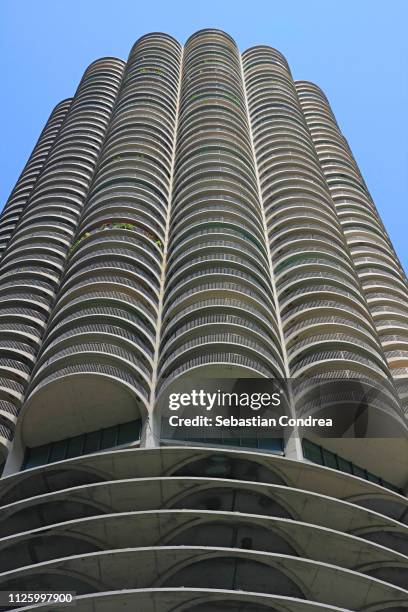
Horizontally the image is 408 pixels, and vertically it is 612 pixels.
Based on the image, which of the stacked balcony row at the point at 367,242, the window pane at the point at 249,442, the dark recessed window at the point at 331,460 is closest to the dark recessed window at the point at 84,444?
the window pane at the point at 249,442

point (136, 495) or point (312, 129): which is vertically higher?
point (312, 129)

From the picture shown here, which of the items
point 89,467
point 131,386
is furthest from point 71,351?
point 89,467

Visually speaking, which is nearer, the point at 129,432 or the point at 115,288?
the point at 129,432

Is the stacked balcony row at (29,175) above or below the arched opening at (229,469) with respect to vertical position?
above

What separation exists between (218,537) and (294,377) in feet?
32.7

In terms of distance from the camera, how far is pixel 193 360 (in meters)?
30.7

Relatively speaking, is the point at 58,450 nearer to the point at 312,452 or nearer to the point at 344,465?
the point at 312,452

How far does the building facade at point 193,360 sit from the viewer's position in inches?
875

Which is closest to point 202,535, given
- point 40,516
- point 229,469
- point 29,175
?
point 229,469

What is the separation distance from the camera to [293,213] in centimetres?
4812

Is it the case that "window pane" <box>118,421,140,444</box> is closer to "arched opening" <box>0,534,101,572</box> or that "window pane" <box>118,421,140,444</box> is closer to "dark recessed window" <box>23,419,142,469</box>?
"dark recessed window" <box>23,419,142,469</box>

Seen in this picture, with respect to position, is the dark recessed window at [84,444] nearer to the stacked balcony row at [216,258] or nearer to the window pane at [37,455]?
the window pane at [37,455]

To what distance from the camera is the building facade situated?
2222 cm

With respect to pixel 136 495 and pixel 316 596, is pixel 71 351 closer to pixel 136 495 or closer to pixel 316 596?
pixel 136 495
